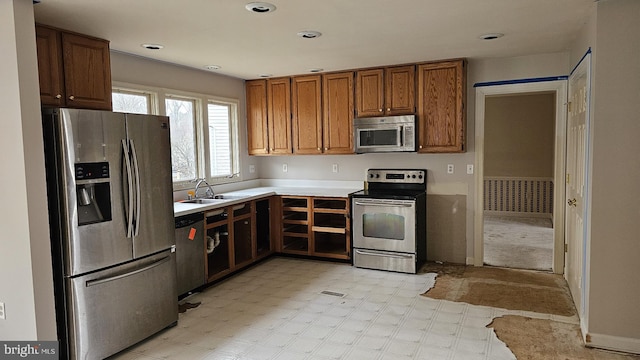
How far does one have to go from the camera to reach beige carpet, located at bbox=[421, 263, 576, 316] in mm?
3706

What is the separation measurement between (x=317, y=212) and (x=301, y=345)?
226 centimetres

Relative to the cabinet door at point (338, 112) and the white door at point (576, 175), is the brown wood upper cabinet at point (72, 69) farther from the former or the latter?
the white door at point (576, 175)

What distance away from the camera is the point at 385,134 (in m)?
4.87

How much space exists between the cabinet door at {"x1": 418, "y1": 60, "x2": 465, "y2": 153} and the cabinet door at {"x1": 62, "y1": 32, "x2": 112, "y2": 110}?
3131 millimetres

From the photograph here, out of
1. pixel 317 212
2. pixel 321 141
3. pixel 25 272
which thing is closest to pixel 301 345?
pixel 25 272

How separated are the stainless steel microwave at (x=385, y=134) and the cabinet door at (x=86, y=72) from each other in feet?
8.85

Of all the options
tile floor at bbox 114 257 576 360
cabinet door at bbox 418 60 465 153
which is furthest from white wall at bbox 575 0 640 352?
cabinet door at bbox 418 60 465 153

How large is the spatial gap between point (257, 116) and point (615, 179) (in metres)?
4.08

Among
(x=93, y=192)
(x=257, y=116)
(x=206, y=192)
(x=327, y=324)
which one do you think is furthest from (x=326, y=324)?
(x=257, y=116)

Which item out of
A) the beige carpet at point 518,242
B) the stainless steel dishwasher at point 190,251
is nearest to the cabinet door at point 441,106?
the beige carpet at point 518,242

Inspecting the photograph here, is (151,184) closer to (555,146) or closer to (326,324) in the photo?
(326,324)

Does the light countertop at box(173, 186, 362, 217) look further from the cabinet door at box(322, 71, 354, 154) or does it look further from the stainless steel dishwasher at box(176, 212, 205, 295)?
the cabinet door at box(322, 71, 354, 154)

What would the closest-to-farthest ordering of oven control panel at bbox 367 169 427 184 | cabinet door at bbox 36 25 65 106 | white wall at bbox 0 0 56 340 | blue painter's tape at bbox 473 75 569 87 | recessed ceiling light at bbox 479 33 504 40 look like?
1. white wall at bbox 0 0 56 340
2. cabinet door at bbox 36 25 65 106
3. recessed ceiling light at bbox 479 33 504 40
4. blue painter's tape at bbox 473 75 569 87
5. oven control panel at bbox 367 169 427 184

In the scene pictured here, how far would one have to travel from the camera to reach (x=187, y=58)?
425 cm
